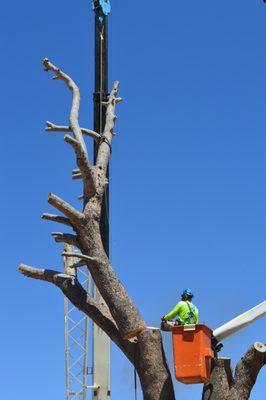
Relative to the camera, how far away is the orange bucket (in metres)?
10.8

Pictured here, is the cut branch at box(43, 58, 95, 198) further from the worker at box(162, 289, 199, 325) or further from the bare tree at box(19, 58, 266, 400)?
the worker at box(162, 289, 199, 325)

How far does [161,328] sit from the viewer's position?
1152 centimetres

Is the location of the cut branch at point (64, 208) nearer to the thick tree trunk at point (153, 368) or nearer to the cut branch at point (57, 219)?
the cut branch at point (57, 219)

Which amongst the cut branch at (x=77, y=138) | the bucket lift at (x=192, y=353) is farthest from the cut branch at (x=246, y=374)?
the cut branch at (x=77, y=138)

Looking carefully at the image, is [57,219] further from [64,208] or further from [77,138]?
[77,138]

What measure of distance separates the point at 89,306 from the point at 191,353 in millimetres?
1989

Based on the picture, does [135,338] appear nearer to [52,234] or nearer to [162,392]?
[162,392]

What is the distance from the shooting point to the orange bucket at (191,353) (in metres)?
10.8

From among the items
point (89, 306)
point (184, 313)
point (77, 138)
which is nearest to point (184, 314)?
point (184, 313)

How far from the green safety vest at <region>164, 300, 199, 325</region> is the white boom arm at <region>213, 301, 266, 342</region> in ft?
1.19

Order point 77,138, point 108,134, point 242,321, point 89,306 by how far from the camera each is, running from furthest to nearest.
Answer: point 108,134, point 77,138, point 89,306, point 242,321

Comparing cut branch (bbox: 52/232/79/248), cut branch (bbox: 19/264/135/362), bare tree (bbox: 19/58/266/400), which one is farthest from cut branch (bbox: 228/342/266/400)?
cut branch (bbox: 52/232/79/248)

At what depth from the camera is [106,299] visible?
39.1 feet

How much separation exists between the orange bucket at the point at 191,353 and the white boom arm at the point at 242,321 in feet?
1.53
